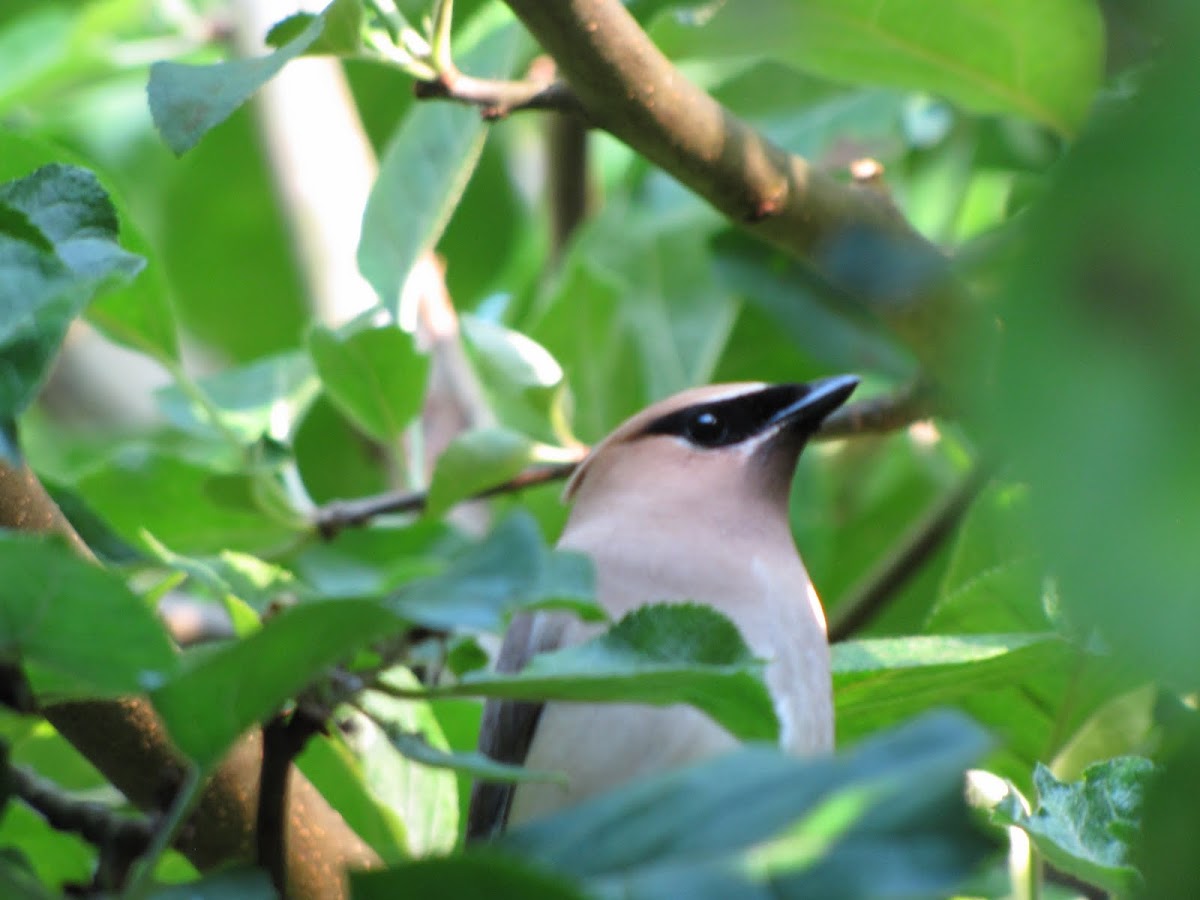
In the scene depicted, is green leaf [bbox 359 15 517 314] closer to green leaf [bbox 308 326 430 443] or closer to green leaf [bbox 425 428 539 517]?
green leaf [bbox 308 326 430 443]

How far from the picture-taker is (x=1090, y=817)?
5.30ft

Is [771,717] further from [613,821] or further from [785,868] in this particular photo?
[785,868]

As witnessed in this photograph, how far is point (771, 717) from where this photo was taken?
4.25 feet

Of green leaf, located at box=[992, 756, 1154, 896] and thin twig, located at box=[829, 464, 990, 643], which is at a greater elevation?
green leaf, located at box=[992, 756, 1154, 896]

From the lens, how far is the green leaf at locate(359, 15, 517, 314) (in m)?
2.55

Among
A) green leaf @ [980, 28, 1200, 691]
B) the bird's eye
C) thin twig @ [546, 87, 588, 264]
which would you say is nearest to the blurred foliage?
green leaf @ [980, 28, 1200, 691]

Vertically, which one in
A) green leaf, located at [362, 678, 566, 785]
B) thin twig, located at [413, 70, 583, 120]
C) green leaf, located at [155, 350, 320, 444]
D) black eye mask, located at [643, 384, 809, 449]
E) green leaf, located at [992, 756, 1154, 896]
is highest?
thin twig, located at [413, 70, 583, 120]

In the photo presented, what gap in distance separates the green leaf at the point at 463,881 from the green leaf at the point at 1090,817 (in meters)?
0.70

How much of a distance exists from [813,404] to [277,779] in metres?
1.31

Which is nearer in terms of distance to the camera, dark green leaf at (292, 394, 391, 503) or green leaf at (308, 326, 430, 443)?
green leaf at (308, 326, 430, 443)

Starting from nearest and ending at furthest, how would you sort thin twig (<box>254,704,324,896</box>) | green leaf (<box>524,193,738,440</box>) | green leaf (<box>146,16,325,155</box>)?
thin twig (<box>254,704,324,896</box>), green leaf (<box>146,16,325,155</box>), green leaf (<box>524,193,738,440</box>)

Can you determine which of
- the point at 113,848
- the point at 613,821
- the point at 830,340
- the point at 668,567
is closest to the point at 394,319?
the point at 668,567

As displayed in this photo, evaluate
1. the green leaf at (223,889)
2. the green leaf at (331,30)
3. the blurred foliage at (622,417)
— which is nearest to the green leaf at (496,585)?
the blurred foliage at (622,417)

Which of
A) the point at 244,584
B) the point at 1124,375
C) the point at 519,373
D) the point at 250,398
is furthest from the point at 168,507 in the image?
the point at 1124,375
